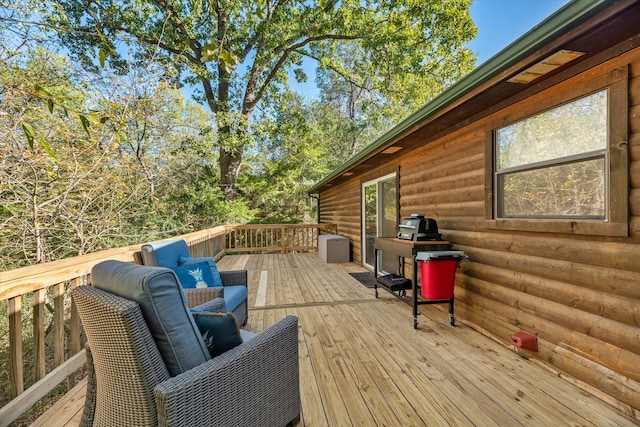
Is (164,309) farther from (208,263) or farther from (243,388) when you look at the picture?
(208,263)

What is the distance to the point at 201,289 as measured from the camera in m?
2.44

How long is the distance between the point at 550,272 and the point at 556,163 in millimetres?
847

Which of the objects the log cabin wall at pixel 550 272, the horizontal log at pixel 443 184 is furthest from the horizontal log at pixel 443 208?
the horizontal log at pixel 443 184

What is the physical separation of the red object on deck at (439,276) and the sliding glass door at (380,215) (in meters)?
1.91

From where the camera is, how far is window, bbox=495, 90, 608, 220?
194cm

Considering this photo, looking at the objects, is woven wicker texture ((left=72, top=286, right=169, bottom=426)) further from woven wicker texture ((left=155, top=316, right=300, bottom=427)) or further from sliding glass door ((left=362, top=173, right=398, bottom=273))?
sliding glass door ((left=362, top=173, right=398, bottom=273))

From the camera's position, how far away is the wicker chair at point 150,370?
3.29ft

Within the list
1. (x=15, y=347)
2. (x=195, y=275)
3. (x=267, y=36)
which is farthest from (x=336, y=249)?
(x=267, y=36)

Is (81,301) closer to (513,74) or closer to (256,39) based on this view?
(513,74)

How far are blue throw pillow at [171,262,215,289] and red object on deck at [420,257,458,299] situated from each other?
2.19 m

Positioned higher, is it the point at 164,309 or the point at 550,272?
the point at 164,309

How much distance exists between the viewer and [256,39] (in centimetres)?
912

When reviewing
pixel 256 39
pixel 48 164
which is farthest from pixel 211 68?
pixel 48 164

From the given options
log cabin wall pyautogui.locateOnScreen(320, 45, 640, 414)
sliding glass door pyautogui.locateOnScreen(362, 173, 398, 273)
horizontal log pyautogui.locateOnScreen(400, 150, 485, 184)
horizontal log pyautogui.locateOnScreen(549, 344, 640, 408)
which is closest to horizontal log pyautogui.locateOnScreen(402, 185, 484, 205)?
log cabin wall pyautogui.locateOnScreen(320, 45, 640, 414)
